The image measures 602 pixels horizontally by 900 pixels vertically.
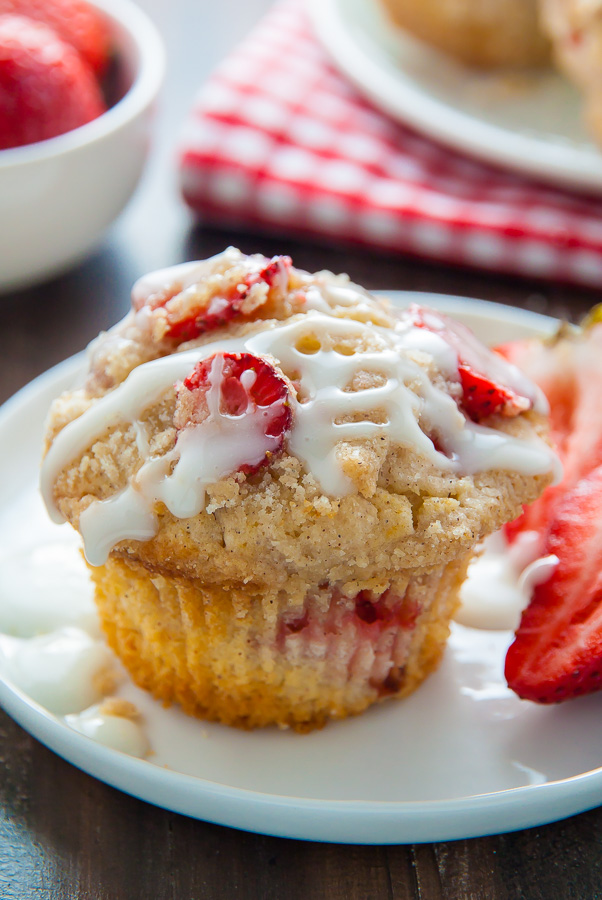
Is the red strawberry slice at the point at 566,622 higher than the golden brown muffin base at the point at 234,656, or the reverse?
the red strawberry slice at the point at 566,622

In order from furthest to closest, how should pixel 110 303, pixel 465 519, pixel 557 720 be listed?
pixel 110 303
pixel 557 720
pixel 465 519

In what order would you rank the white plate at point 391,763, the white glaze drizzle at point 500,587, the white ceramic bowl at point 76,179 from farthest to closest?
the white ceramic bowl at point 76,179, the white glaze drizzle at point 500,587, the white plate at point 391,763

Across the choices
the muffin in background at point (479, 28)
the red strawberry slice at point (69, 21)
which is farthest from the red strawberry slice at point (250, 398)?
the muffin in background at point (479, 28)

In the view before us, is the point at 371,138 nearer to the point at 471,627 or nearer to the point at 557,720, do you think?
the point at 471,627

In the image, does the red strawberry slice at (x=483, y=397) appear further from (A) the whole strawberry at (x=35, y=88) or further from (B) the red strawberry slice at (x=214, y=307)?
(A) the whole strawberry at (x=35, y=88)

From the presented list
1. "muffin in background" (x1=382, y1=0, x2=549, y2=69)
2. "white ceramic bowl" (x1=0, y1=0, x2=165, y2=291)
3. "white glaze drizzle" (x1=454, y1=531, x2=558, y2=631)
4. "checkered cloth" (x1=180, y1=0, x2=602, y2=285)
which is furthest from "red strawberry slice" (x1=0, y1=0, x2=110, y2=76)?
"white glaze drizzle" (x1=454, y1=531, x2=558, y2=631)

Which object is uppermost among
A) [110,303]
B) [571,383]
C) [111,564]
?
Answer: [571,383]

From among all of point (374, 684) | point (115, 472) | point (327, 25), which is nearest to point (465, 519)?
point (374, 684)
